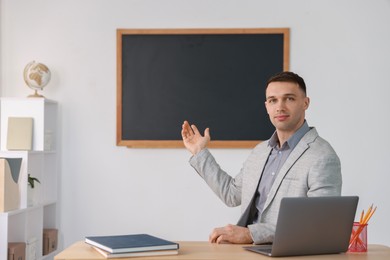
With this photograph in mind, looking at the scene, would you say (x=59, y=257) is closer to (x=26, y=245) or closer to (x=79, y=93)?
(x=26, y=245)

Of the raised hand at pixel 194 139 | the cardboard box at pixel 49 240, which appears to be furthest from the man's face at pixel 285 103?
the cardboard box at pixel 49 240

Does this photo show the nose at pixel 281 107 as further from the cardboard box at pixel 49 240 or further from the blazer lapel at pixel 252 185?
the cardboard box at pixel 49 240

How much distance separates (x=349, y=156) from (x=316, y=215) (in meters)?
2.70

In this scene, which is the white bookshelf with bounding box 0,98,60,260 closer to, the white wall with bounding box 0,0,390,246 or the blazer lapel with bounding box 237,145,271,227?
the white wall with bounding box 0,0,390,246

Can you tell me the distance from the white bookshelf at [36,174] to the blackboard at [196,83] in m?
0.53

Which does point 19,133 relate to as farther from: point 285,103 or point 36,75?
point 285,103

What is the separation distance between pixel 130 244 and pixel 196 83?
9.13 ft

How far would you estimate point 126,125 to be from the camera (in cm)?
493

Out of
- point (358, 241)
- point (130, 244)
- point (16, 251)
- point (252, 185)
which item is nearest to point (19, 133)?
point (16, 251)

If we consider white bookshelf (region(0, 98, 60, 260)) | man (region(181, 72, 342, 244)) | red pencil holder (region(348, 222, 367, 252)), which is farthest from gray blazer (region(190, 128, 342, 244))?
white bookshelf (region(0, 98, 60, 260))

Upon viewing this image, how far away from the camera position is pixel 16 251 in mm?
4195

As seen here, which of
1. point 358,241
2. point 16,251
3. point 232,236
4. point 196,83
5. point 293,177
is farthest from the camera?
point 196,83

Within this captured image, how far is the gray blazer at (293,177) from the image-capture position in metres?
2.66

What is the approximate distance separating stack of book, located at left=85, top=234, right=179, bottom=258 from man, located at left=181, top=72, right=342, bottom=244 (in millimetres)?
350
